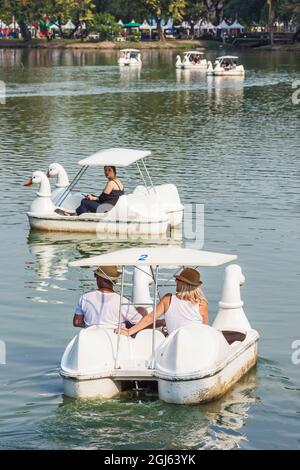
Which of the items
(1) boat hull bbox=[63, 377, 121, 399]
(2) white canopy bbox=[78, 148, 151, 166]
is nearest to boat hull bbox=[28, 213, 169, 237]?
(2) white canopy bbox=[78, 148, 151, 166]

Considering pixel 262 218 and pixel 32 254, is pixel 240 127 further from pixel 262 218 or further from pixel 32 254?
pixel 32 254

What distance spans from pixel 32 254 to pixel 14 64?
8629 cm

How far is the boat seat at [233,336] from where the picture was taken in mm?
17312

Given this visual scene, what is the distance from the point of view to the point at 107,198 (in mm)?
27672

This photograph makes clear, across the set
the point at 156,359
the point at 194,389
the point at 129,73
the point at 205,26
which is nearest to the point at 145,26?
the point at 205,26

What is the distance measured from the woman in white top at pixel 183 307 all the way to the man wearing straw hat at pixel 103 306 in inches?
11.9

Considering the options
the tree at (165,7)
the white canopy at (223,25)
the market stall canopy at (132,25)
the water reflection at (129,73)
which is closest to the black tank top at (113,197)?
the water reflection at (129,73)

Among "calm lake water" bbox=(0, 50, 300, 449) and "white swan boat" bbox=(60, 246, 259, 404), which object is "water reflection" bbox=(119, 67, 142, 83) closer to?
"calm lake water" bbox=(0, 50, 300, 449)

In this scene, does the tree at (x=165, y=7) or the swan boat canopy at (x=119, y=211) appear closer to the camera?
the swan boat canopy at (x=119, y=211)

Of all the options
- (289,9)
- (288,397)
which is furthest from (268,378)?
(289,9)

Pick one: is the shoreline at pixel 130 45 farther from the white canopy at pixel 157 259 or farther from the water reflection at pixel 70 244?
the white canopy at pixel 157 259

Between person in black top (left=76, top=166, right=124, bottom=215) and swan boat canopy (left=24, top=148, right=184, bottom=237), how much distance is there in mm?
184

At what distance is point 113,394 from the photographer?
15.8 m

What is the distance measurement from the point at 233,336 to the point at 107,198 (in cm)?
1071
